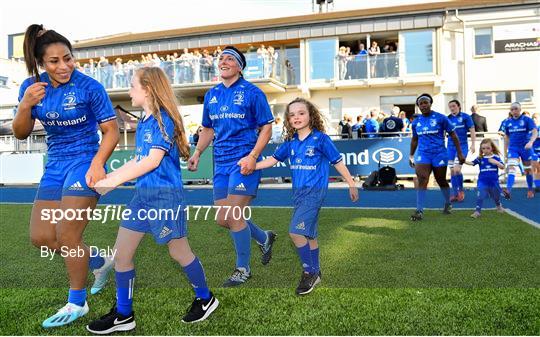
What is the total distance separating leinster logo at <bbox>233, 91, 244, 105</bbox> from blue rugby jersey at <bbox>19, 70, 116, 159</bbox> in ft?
4.62

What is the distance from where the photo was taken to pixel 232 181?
16.0 ft

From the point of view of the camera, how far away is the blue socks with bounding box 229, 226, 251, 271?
4844 millimetres

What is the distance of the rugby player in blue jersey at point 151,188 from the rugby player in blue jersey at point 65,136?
29 centimetres

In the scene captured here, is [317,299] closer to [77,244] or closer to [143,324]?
[143,324]

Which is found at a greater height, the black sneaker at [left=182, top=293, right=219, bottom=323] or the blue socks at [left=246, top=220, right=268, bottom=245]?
the blue socks at [left=246, top=220, right=268, bottom=245]

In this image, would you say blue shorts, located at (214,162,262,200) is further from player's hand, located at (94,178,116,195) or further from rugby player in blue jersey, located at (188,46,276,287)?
player's hand, located at (94,178,116,195)

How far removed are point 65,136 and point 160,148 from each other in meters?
0.87

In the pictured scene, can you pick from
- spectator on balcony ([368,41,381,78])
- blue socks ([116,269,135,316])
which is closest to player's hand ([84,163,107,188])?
blue socks ([116,269,135,316])

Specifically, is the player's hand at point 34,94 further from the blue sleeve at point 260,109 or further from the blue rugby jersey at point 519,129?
the blue rugby jersey at point 519,129

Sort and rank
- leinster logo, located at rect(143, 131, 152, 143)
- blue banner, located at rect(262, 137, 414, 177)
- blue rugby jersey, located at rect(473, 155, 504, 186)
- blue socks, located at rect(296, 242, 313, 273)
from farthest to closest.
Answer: blue banner, located at rect(262, 137, 414, 177) < blue rugby jersey, located at rect(473, 155, 504, 186) < blue socks, located at rect(296, 242, 313, 273) < leinster logo, located at rect(143, 131, 152, 143)

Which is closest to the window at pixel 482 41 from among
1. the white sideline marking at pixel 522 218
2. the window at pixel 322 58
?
the window at pixel 322 58

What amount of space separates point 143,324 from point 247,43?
25.9 m

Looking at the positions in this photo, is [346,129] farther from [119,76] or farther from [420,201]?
[119,76]

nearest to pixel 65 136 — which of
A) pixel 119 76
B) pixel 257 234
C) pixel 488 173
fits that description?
pixel 257 234
